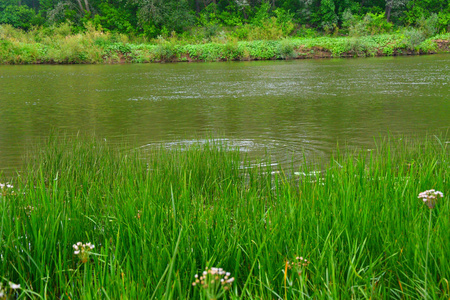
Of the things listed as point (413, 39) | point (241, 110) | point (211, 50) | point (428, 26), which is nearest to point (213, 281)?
point (241, 110)

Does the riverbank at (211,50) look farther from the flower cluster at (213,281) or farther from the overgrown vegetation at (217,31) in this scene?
the flower cluster at (213,281)

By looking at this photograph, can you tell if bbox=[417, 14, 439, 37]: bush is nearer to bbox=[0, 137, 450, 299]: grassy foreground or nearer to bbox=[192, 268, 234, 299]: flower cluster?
bbox=[0, 137, 450, 299]: grassy foreground

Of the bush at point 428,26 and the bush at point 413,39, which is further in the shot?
the bush at point 428,26

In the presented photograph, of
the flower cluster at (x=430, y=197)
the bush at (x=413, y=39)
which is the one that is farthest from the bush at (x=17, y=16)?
the flower cluster at (x=430, y=197)

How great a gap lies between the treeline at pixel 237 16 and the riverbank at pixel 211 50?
9.23 ft

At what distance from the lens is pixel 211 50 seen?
29.4 m

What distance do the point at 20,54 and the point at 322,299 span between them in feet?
101

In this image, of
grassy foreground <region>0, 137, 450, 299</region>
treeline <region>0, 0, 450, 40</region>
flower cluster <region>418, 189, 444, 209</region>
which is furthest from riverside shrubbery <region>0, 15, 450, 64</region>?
flower cluster <region>418, 189, 444, 209</region>

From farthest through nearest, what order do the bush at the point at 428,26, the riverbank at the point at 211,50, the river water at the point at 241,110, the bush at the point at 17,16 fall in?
the bush at the point at 17,16
the bush at the point at 428,26
the riverbank at the point at 211,50
the river water at the point at 241,110

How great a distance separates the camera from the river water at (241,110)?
7066mm

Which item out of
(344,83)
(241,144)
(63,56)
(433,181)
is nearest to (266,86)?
(344,83)

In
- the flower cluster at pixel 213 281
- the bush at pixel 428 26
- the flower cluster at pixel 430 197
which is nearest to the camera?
the flower cluster at pixel 213 281

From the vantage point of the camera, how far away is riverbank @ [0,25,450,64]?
94.7 feet

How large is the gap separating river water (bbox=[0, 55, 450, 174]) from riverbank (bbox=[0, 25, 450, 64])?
12.1 meters
